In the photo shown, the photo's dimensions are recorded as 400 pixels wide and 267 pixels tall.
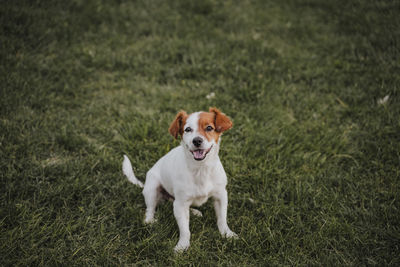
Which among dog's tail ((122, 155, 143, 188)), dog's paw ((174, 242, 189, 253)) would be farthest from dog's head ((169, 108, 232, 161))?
dog's tail ((122, 155, 143, 188))

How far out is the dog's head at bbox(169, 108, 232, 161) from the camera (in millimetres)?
2293

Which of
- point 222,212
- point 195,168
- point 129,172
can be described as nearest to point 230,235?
point 222,212

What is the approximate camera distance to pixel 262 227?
280 centimetres

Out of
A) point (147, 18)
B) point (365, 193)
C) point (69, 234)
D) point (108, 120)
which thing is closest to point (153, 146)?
point (108, 120)

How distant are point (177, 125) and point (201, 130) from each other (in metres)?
0.27

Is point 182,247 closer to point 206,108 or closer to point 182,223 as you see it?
point 182,223

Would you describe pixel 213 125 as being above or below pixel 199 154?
A: above

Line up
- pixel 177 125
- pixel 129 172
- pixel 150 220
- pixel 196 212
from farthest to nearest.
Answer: pixel 129 172, pixel 196 212, pixel 150 220, pixel 177 125

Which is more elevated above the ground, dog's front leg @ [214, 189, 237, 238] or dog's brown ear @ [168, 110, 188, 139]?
dog's brown ear @ [168, 110, 188, 139]

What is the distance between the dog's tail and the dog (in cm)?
53

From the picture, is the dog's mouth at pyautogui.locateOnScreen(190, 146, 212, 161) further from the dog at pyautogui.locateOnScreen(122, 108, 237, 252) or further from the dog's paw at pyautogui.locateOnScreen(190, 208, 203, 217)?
the dog's paw at pyautogui.locateOnScreen(190, 208, 203, 217)

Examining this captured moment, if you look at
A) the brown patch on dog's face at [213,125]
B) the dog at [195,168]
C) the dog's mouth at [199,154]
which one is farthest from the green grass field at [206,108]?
the brown patch on dog's face at [213,125]

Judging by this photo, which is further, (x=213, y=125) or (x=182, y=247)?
(x=182, y=247)

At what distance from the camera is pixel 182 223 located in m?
2.57
